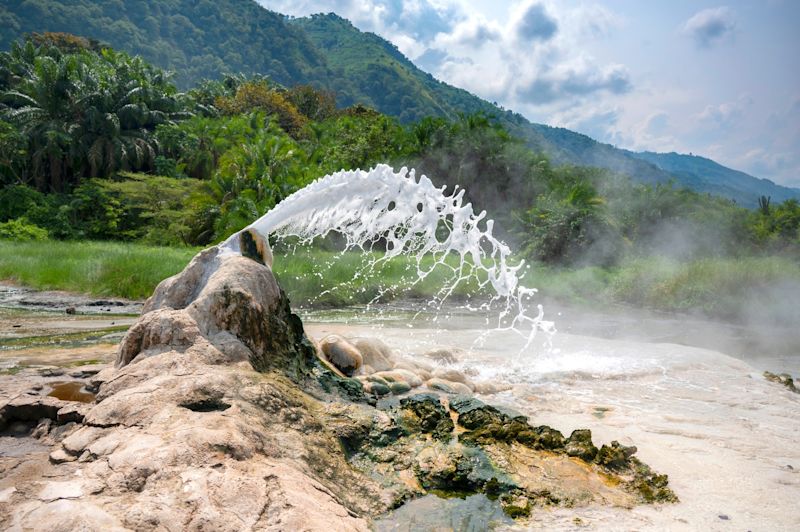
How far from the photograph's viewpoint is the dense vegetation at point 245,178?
23719mm

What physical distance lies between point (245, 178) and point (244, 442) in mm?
23152

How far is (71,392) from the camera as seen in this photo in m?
5.15

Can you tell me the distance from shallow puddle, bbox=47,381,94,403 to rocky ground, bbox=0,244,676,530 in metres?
0.03

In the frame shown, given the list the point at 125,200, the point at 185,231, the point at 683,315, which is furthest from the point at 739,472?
the point at 125,200

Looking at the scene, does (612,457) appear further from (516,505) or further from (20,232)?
(20,232)

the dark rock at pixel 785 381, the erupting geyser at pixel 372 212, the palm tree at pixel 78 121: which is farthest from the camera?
the palm tree at pixel 78 121

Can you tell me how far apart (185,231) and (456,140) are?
15176mm

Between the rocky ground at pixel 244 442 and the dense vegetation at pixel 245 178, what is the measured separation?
1541 centimetres

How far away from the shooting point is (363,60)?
108m

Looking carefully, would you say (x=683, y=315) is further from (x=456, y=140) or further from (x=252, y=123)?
(x=252, y=123)

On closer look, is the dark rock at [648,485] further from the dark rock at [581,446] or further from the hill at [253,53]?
the hill at [253,53]

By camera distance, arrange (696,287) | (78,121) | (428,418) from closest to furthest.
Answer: (428,418), (696,287), (78,121)

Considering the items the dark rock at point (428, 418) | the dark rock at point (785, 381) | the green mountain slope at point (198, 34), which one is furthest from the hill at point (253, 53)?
the dark rock at point (428, 418)

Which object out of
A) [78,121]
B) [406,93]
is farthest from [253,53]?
[78,121]
